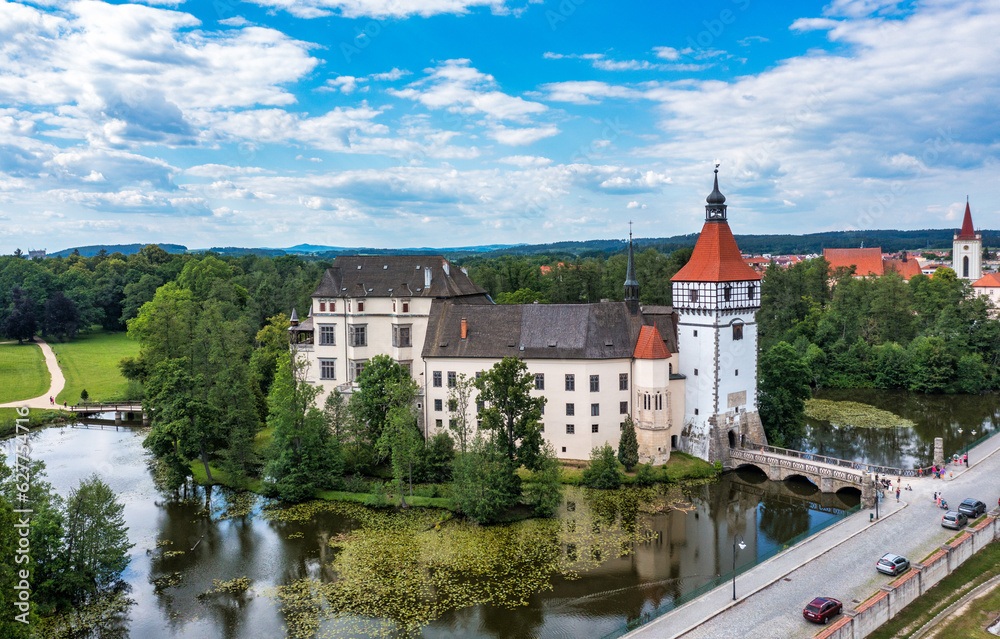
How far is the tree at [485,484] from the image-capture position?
1458 inches

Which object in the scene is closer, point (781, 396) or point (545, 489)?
point (545, 489)

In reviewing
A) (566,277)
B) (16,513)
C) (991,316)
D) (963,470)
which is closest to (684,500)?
(963,470)

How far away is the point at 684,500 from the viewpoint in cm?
4072

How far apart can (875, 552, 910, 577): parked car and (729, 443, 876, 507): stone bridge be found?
9.65 metres

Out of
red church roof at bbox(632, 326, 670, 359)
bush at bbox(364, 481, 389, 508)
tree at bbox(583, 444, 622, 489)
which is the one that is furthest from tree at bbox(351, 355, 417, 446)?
red church roof at bbox(632, 326, 670, 359)

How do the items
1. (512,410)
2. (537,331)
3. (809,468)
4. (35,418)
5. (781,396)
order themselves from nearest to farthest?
(512,410)
(809,468)
(537,331)
(781,396)
(35,418)

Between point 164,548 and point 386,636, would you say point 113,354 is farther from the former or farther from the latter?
point 386,636

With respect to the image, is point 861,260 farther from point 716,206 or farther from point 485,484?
point 485,484

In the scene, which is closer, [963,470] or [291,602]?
[291,602]

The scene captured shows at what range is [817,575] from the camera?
28.1 metres

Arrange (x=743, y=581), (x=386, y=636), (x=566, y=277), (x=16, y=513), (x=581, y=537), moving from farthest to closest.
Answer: (x=566, y=277) → (x=581, y=537) → (x=743, y=581) → (x=386, y=636) → (x=16, y=513)

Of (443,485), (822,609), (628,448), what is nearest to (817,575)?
(822,609)

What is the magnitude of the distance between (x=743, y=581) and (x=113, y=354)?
8913 cm

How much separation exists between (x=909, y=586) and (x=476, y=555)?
60.7 feet
